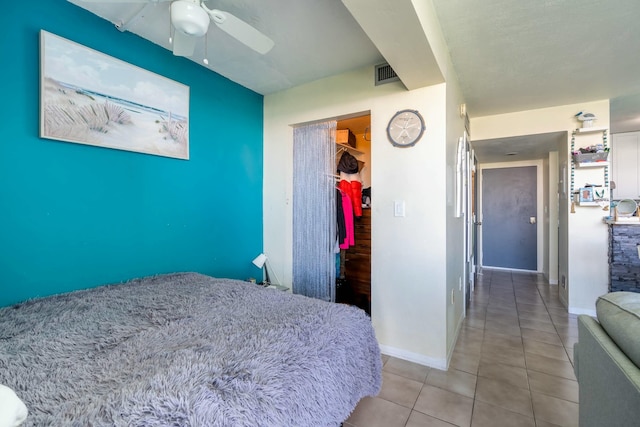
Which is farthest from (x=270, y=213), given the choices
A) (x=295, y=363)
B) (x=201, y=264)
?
(x=295, y=363)

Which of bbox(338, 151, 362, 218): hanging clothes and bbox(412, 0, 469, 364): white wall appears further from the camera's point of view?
bbox(338, 151, 362, 218): hanging clothes

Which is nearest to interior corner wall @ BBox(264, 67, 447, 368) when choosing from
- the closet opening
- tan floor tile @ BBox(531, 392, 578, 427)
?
the closet opening

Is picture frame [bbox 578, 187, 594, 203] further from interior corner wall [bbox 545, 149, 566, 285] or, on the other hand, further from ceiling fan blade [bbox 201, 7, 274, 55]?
ceiling fan blade [bbox 201, 7, 274, 55]

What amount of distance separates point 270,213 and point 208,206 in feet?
2.31

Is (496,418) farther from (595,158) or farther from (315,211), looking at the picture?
(595,158)

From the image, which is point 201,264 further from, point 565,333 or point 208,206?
point 565,333

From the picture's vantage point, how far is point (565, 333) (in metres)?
2.63

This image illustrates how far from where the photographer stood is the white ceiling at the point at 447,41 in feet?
5.31

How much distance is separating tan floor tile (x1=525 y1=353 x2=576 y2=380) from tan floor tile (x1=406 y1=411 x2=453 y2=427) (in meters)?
1.01

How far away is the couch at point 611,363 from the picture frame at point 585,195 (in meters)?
2.70

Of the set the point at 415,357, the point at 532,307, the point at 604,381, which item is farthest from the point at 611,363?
the point at 532,307

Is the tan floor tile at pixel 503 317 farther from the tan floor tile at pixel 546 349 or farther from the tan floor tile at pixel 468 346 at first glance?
the tan floor tile at pixel 468 346

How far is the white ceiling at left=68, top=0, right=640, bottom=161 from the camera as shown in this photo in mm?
1618

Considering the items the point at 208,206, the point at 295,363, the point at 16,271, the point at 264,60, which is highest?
the point at 264,60
